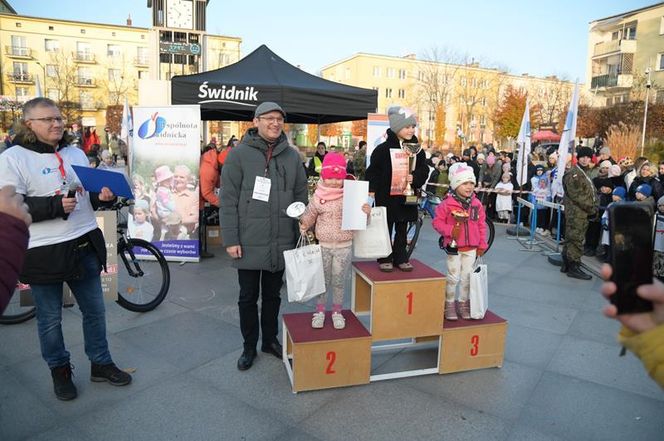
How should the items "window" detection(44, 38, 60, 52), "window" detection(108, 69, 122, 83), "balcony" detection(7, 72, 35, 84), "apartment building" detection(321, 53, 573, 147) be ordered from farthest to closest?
"window" detection(108, 69, 122, 83) → "window" detection(44, 38, 60, 52) → "balcony" detection(7, 72, 35, 84) → "apartment building" detection(321, 53, 573, 147)

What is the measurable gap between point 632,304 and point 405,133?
2.90 metres

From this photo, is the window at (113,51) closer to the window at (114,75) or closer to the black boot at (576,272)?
the window at (114,75)

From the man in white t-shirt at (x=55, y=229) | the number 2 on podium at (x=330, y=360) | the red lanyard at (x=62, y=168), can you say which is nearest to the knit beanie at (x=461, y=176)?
the number 2 on podium at (x=330, y=360)

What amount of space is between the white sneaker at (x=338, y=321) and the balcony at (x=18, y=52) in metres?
66.5

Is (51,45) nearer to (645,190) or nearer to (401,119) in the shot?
(401,119)

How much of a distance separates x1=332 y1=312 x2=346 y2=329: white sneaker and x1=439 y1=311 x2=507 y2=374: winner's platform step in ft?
2.58

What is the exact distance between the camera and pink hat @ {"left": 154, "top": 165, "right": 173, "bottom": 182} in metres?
6.91

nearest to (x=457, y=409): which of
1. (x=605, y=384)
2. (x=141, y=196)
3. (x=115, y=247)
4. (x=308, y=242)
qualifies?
(x=605, y=384)

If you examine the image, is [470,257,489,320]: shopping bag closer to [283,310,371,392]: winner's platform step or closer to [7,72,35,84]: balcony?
[283,310,371,392]: winner's platform step

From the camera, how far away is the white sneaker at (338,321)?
3.55m

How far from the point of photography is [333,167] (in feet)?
11.6

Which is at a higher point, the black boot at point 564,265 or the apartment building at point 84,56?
the apartment building at point 84,56

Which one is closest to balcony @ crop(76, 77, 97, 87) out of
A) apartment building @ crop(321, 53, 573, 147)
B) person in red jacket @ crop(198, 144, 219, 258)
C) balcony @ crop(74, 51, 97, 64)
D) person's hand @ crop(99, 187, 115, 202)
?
balcony @ crop(74, 51, 97, 64)

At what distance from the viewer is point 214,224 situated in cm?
798
